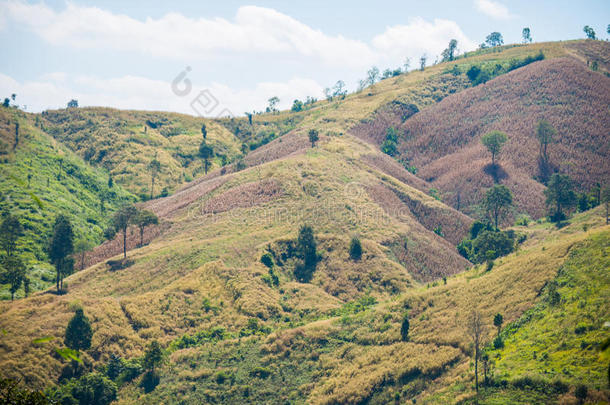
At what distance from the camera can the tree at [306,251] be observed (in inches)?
3024

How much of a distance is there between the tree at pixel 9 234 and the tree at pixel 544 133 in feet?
410

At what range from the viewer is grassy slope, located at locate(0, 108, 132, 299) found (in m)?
86.6

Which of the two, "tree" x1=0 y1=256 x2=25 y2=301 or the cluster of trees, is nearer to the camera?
"tree" x1=0 y1=256 x2=25 y2=301

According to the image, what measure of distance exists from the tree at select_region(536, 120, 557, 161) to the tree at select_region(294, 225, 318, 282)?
78750 millimetres

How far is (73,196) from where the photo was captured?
4461 inches

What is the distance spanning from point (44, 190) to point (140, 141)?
55.1m

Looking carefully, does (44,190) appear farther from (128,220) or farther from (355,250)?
(355,250)

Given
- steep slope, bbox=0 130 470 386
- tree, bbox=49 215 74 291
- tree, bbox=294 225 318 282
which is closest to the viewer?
steep slope, bbox=0 130 470 386

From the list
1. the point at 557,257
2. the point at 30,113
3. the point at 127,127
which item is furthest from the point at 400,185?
the point at 30,113

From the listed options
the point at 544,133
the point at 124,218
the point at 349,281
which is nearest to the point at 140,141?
the point at 124,218

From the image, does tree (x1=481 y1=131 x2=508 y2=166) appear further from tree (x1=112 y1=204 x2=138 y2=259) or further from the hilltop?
tree (x1=112 y1=204 x2=138 y2=259)

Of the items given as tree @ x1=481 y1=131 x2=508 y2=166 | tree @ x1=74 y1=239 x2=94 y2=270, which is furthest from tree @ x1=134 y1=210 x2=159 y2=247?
tree @ x1=481 y1=131 x2=508 y2=166

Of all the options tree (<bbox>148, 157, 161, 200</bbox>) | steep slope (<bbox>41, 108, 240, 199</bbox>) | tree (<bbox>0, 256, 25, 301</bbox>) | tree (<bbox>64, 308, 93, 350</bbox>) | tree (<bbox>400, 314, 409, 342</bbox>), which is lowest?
tree (<bbox>400, 314, 409, 342</bbox>)

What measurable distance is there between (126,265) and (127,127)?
104208 millimetres
